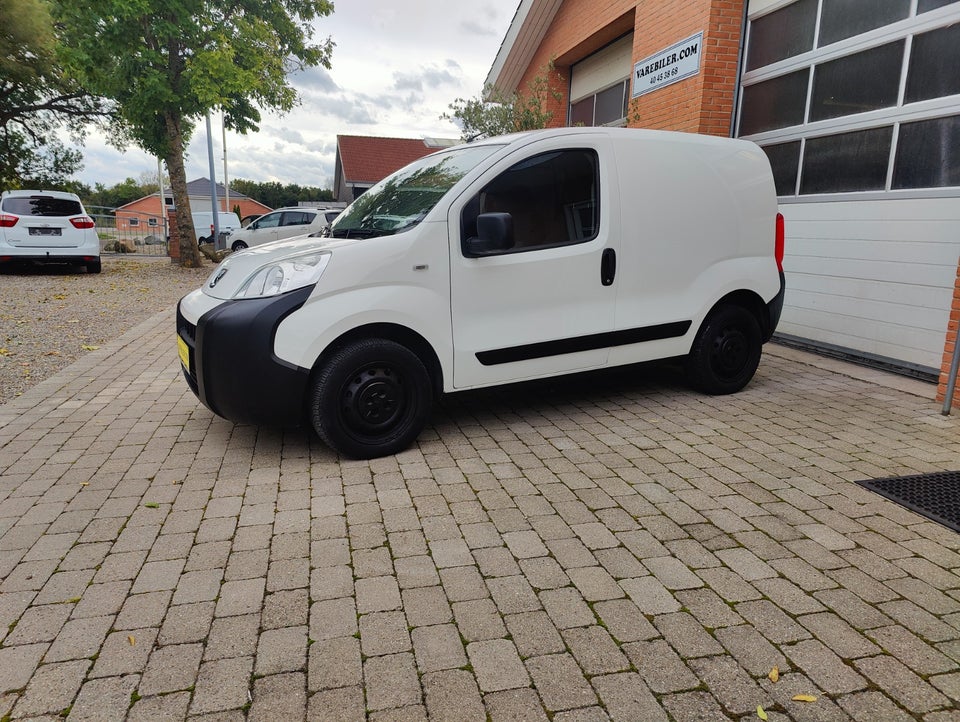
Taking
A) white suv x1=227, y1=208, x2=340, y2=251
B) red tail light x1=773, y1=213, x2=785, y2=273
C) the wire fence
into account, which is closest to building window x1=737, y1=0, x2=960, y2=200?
red tail light x1=773, y1=213, x2=785, y2=273

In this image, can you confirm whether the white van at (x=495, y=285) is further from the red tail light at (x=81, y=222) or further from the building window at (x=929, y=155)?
the red tail light at (x=81, y=222)

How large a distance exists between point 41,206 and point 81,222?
2.73ft

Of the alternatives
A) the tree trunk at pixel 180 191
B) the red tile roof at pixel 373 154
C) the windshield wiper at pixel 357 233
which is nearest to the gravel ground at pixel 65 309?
the tree trunk at pixel 180 191

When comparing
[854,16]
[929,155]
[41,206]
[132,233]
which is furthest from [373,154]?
[929,155]

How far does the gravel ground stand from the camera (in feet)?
22.7

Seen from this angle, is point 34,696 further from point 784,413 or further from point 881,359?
point 881,359

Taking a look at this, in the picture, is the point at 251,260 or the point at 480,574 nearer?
the point at 480,574

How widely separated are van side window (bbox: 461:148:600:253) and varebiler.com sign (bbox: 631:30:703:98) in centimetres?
525

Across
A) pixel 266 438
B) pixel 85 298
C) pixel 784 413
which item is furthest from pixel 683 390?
pixel 85 298

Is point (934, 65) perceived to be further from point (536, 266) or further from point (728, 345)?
point (536, 266)

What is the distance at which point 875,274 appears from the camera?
6656 mm

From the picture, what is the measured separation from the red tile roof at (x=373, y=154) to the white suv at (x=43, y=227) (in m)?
22.0

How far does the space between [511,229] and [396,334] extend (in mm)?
959

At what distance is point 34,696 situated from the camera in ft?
7.03
